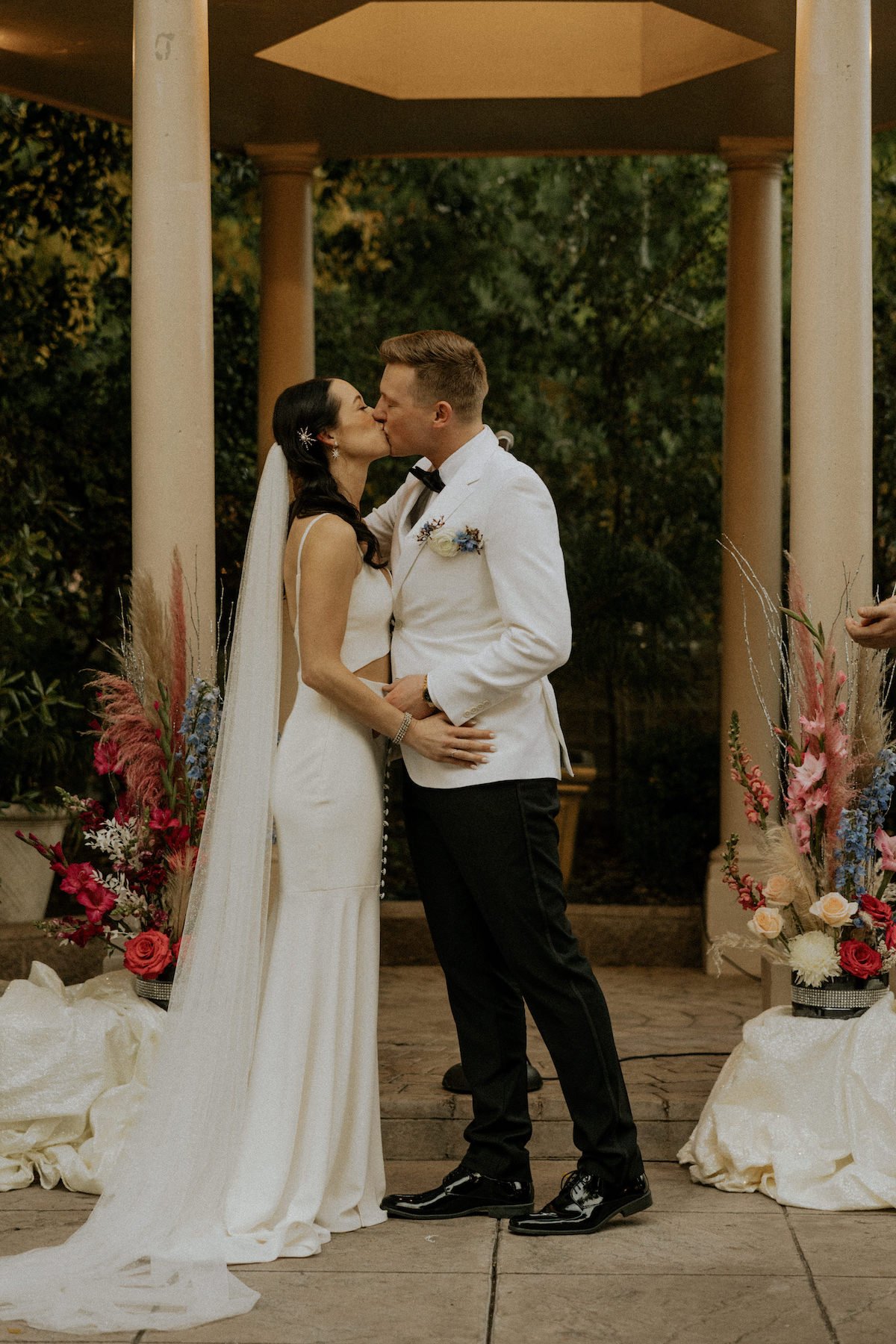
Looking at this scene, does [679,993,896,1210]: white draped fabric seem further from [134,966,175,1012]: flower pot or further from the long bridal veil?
[134,966,175,1012]: flower pot

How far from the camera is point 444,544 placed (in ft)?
13.7

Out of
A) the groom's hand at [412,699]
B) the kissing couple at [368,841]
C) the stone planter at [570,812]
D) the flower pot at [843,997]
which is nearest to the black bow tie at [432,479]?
the kissing couple at [368,841]

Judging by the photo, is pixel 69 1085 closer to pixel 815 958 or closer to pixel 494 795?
pixel 494 795

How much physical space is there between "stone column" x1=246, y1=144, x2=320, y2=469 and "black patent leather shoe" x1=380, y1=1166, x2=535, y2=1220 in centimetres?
435

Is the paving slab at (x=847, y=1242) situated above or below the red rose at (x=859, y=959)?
below

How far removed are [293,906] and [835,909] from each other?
5.13ft

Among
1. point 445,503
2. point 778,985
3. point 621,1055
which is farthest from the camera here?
point 621,1055

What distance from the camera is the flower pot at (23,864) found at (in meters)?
7.16

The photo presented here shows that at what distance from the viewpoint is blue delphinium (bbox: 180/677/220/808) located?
480 centimetres

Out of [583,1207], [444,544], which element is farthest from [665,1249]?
[444,544]

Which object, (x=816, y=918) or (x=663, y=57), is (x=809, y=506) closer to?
(x=816, y=918)

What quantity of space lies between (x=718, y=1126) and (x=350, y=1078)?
1138 millimetres

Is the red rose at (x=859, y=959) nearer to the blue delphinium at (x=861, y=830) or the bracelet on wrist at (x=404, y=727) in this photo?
the blue delphinium at (x=861, y=830)

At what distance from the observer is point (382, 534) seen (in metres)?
4.62
